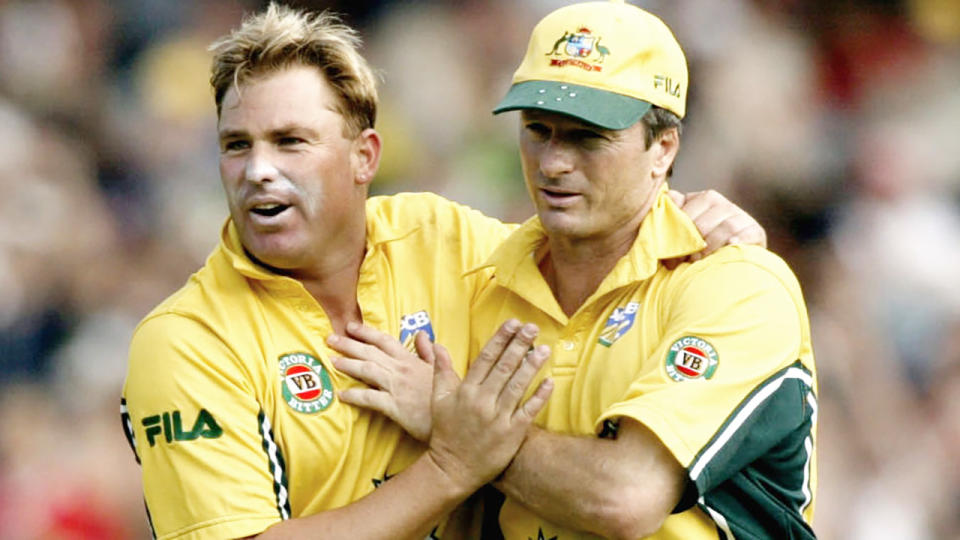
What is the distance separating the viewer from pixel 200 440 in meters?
3.49

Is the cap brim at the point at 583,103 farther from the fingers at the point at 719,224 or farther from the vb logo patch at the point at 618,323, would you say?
the vb logo patch at the point at 618,323

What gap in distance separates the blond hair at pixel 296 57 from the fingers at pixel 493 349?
708 millimetres

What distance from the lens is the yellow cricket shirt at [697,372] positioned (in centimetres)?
330

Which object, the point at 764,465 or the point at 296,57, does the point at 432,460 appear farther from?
the point at 296,57

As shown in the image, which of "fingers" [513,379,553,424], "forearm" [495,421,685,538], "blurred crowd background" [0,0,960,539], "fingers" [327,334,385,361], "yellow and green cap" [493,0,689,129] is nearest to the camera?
"forearm" [495,421,685,538]

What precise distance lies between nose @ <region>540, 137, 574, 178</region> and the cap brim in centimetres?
11

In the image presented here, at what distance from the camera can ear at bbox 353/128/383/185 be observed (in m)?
3.84

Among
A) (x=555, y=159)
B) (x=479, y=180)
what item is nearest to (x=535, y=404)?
(x=555, y=159)

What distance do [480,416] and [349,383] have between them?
0.40m

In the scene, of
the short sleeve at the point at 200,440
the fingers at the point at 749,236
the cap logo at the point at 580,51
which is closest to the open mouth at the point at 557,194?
the cap logo at the point at 580,51

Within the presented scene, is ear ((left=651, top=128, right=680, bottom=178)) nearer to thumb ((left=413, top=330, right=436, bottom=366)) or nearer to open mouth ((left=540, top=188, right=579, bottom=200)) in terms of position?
open mouth ((left=540, top=188, right=579, bottom=200))

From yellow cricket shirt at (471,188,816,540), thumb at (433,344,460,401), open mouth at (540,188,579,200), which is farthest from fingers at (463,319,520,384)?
open mouth at (540,188,579,200)

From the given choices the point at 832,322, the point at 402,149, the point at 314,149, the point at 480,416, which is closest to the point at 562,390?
the point at 480,416

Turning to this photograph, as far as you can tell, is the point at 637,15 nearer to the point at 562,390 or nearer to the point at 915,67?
the point at 562,390
